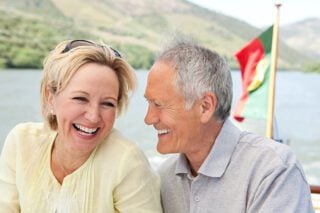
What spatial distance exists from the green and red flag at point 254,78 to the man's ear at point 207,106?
3444mm

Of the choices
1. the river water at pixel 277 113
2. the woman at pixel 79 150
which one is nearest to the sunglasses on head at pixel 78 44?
the woman at pixel 79 150

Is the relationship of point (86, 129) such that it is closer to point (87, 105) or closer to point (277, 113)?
point (87, 105)

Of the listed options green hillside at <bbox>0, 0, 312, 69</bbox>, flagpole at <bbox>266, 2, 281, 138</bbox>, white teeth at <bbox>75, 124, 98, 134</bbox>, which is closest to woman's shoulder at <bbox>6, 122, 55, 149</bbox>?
white teeth at <bbox>75, 124, 98, 134</bbox>

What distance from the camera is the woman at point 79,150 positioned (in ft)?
4.14

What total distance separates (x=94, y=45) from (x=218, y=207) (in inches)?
21.2

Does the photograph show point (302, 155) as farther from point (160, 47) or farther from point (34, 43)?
point (160, 47)

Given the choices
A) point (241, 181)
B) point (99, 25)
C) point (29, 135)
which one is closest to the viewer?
point (241, 181)

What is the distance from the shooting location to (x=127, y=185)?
1.32m

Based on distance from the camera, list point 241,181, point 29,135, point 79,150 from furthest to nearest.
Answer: point 29,135 < point 79,150 < point 241,181

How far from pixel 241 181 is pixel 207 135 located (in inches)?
6.4

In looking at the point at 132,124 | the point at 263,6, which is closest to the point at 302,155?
the point at 132,124

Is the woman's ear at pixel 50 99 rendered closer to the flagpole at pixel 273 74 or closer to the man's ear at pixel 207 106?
the man's ear at pixel 207 106

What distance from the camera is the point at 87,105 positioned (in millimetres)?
1261

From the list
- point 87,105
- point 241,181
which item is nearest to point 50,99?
point 87,105
